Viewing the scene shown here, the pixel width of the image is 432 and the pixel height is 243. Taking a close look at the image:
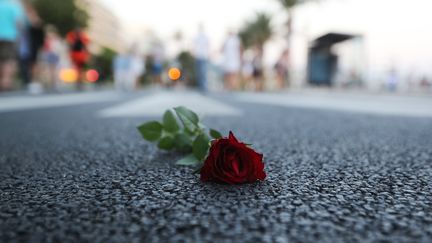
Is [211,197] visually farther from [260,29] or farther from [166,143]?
[260,29]

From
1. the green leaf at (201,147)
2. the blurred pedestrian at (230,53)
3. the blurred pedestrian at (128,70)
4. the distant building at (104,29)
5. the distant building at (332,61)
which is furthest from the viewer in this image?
the distant building at (104,29)

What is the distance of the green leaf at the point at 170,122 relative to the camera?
1961 millimetres

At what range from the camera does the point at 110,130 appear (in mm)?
3182

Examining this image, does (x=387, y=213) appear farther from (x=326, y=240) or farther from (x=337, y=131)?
(x=337, y=131)

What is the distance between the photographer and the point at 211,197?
1.21m

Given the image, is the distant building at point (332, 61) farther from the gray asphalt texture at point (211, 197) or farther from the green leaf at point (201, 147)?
the green leaf at point (201, 147)

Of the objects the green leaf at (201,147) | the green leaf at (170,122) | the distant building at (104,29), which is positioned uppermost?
the distant building at (104,29)

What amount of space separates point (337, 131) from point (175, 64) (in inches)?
838

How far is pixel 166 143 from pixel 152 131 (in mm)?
88

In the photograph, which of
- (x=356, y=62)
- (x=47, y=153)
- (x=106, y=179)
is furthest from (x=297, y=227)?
(x=356, y=62)

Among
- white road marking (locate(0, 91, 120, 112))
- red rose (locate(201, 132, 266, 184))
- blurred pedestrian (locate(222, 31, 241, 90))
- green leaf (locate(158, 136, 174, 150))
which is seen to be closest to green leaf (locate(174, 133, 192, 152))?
green leaf (locate(158, 136, 174, 150))

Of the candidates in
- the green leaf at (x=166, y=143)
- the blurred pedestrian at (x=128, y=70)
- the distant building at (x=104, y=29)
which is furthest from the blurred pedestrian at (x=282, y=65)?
the distant building at (x=104, y=29)

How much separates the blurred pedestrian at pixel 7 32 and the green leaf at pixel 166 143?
32.9ft

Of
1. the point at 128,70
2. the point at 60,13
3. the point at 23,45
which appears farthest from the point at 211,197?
the point at 60,13
